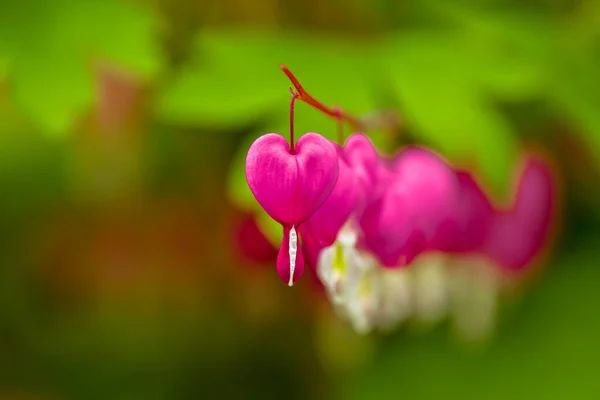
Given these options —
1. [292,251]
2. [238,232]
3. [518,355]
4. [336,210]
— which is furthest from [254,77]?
[518,355]

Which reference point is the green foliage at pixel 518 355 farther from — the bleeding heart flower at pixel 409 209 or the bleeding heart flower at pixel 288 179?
the bleeding heart flower at pixel 288 179

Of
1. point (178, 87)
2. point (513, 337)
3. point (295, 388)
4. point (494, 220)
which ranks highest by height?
point (178, 87)

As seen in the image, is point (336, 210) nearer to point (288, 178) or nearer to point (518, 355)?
point (288, 178)

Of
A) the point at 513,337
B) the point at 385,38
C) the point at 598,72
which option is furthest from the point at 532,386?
the point at 385,38

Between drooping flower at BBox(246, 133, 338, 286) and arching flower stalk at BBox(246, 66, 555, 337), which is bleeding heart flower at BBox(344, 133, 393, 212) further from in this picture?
drooping flower at BBox(246, 133, 338, 286)

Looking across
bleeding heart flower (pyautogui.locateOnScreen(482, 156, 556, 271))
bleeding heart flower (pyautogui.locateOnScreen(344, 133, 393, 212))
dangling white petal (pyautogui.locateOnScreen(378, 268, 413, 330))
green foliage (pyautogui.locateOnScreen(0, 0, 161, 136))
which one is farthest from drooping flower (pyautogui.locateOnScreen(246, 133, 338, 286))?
bleeding heart flower (pyautogui.locateOnScreen(482, 156, 556, 271))

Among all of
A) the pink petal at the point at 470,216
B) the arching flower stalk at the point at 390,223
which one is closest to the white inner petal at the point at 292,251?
the arching flower stalk at the point at 390,223

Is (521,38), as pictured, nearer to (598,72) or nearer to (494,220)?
(598,72)

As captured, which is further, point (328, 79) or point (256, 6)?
point (256, 6)
